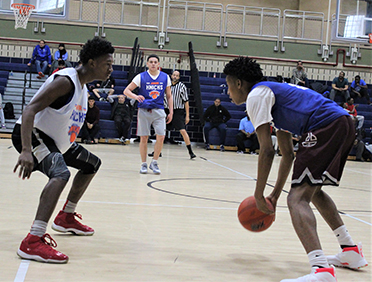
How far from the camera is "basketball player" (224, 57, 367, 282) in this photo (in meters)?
2.37

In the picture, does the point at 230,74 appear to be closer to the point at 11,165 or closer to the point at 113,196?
the point at 113,196

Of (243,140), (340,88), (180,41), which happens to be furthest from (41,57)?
(340,88)

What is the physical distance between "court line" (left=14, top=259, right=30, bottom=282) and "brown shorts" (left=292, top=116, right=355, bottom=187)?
1475 millimetres

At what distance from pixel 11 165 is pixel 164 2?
11.9 meters

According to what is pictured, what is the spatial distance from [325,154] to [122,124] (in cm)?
1173

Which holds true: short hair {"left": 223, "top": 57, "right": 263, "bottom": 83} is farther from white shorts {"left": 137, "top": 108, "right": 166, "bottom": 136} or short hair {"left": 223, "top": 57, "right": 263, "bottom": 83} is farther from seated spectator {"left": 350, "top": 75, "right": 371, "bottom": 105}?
seated spectator {"left": 350, "top": 75, "right": 371, "bottom": 105}

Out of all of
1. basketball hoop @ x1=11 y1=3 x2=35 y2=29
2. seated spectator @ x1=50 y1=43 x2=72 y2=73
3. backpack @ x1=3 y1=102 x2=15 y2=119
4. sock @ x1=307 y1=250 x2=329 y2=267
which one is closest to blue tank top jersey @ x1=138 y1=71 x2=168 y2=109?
sock @ x1=307 y1=250 x2=329 y2=267

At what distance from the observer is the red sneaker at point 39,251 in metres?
2.45

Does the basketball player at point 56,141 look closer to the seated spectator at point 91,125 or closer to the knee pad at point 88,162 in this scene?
the knee pad at point 88,162

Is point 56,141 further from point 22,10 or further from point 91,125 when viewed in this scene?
point 22,10

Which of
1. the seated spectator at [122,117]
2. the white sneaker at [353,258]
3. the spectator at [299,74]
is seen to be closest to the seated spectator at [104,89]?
the seated spectator at [122,117]

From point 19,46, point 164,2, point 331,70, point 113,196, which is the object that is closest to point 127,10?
point 164,2

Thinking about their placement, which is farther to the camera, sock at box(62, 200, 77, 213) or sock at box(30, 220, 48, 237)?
sock at box(62, 200, 77, 213)

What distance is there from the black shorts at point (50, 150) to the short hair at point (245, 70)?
1.17 m
